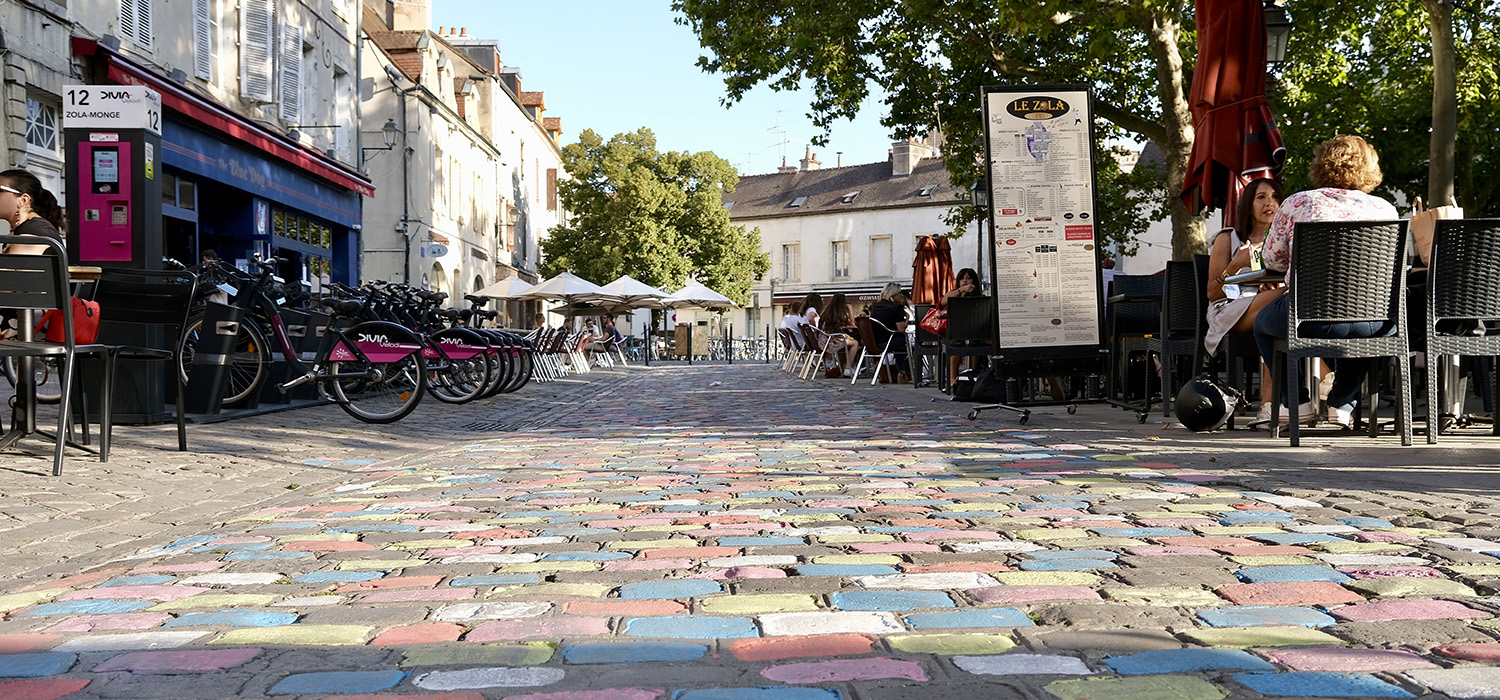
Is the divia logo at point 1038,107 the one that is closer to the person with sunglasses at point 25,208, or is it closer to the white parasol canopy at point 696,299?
the person with sunglasses at point 25,208

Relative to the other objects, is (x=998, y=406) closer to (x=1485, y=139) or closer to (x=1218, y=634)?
(x=1218, y=634)

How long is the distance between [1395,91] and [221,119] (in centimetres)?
2078

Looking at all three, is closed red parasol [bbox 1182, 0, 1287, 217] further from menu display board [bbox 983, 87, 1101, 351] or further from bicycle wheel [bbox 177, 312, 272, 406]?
bicycle wheel [bbox 177, 312, 272, 406]

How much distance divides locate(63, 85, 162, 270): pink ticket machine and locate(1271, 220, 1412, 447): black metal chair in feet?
24.2

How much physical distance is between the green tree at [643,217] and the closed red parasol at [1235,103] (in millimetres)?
45969

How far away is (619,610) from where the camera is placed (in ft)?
11.0

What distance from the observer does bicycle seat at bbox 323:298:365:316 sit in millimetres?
11000

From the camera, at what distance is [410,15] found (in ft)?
136

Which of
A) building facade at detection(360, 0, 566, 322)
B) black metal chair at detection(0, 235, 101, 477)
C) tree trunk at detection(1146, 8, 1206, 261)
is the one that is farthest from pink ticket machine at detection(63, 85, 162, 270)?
building facade at detection(360, 0, 566, 322)

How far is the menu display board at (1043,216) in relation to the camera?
32.1 ft

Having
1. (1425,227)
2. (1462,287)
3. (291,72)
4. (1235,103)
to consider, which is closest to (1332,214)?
(1425,227)

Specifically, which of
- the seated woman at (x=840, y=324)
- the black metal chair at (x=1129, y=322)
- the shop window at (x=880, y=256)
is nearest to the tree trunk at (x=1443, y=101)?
the black metal chair at (x=1129, y=322)

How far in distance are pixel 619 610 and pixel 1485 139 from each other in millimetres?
27284

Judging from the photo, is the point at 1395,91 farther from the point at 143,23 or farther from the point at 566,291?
the point at 143,23
